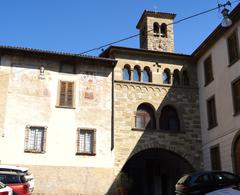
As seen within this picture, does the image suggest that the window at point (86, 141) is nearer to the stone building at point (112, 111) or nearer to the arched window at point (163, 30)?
the stone building at point (112, 111)

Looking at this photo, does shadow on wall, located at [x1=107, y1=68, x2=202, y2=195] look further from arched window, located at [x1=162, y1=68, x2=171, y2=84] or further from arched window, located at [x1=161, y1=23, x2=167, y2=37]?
arched window, located at [x1=161, y1=23, x2=167, y2=37]

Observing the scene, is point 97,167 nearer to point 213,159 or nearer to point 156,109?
point 156,109

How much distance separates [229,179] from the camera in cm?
1670

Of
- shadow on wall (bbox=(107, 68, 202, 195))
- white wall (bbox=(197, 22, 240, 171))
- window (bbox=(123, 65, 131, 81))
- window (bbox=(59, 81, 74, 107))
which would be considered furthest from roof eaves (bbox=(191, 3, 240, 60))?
window (bbox=(59, 81, 74, 107))

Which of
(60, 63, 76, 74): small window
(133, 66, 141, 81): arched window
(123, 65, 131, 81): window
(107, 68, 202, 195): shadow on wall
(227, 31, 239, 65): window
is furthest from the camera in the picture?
(133, 66, 141, 81): arched window

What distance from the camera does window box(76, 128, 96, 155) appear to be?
22.3 metres

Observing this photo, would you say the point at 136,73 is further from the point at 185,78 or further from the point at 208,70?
the point at 208,70

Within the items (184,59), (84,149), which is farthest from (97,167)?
(184,59)

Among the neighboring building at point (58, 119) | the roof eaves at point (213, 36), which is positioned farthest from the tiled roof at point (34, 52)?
the roof eaves at point (213, 36)

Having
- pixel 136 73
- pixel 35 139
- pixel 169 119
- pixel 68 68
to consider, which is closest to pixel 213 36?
pixel 136 73

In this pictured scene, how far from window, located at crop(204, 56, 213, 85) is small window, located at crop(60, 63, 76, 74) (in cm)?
794

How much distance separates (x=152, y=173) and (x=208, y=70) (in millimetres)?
8169

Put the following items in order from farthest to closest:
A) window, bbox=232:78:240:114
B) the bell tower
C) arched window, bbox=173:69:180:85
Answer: the bell tower < arched window, bbox=173:69:180:85 < window, bbox=232:78:240:114

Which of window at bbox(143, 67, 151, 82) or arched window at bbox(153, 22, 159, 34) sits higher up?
arched window at bbox(153, 22, 159, 34)
